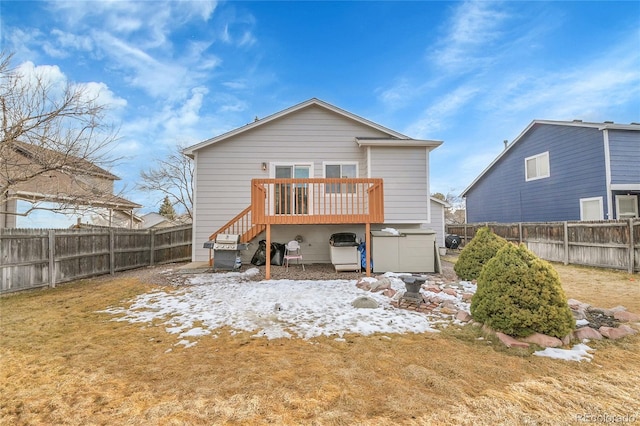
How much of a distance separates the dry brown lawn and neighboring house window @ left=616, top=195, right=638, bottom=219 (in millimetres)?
10867

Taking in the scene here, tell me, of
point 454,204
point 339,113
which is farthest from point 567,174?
point 454,204

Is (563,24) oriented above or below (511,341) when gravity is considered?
above

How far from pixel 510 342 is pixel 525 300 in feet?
1.76

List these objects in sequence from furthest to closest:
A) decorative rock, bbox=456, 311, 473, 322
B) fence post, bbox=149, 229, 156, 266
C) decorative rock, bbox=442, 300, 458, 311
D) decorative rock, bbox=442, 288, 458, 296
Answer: fence post, bbox=149, 229, 156, 266 → decorative rock, bbox=442, 288, 458, 296 → decorative rock, bbox=442, 300, 458, 311 → decorative rock, bbox=456, 311, 473, 322

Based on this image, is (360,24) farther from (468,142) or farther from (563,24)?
(468,142)

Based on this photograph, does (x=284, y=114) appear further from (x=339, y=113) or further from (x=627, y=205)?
(x=627, y=205)

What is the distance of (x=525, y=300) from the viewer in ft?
11.3

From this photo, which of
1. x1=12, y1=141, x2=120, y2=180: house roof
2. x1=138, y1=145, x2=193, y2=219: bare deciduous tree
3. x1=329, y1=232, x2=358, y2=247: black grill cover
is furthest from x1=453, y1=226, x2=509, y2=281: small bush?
x1=138, y1=145, x2=193, y2=219: bare deciduous tree

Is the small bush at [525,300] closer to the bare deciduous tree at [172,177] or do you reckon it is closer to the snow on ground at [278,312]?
the snow on ground at [278,312]

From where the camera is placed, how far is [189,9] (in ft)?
29.1

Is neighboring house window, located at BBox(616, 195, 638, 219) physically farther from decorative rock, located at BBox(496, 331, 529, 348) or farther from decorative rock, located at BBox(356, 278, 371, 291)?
decorative rock, located at BBox(496, 331, 529, 348)

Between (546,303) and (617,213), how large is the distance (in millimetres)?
11428

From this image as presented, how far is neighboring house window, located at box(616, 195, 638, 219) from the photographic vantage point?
36.1ft

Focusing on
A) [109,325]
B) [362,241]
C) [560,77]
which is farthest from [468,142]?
[109,325]
